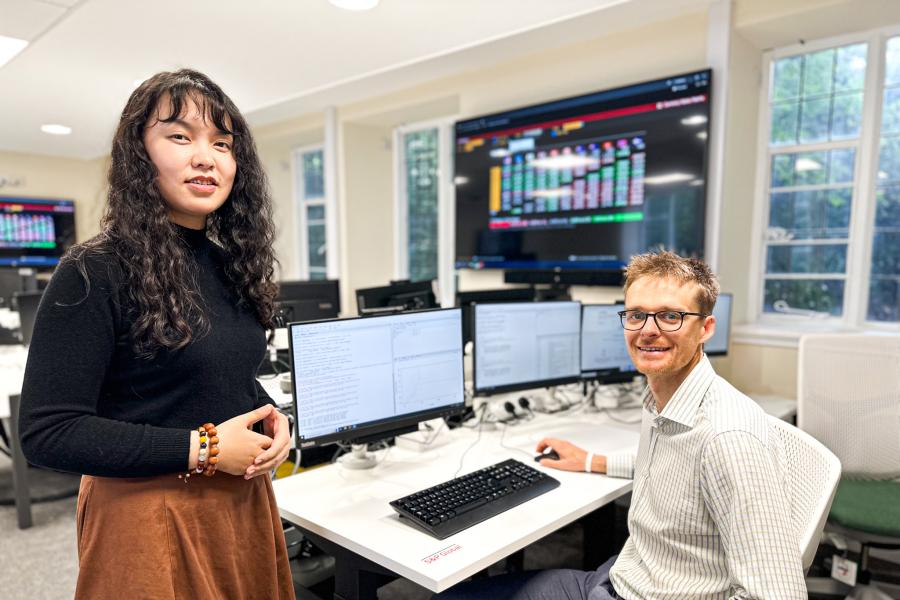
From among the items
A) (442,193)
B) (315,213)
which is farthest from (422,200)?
(315,213)

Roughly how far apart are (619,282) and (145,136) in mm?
2784

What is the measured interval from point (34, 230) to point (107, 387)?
24.6ft

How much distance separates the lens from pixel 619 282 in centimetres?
330

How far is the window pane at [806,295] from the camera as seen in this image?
3.06m

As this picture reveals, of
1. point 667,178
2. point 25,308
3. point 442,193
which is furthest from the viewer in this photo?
point 442,193

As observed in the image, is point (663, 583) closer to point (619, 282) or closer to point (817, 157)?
point (619, 282)

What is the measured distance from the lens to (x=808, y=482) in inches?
48.6

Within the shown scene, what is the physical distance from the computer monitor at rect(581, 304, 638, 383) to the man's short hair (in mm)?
948

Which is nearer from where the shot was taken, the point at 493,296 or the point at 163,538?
the point at 163,538

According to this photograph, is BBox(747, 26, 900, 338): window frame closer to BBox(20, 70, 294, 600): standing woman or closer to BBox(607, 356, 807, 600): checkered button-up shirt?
BBox(607, 356, 807, 600): checkered button-up shirt

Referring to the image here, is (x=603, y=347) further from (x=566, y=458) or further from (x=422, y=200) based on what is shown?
(x=422, y=200)

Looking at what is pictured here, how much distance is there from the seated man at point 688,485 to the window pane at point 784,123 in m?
2.47

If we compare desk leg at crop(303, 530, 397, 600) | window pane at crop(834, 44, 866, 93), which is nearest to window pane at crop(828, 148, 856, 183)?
window pane at crop(834, 44, 866, 93)

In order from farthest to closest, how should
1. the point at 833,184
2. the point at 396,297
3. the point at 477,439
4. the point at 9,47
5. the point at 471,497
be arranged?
1. the point at 9,47
2. the point at 833,184
3. the point at 396,297
4. the point at 477,439
5. the point at 471,497
